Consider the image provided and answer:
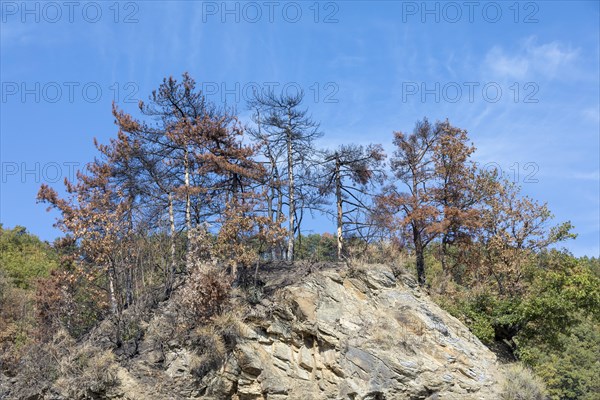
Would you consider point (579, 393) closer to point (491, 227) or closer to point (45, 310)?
point (491, 227)

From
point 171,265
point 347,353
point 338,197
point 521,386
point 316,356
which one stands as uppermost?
point 338,197

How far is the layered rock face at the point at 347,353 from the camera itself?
18.5 meters

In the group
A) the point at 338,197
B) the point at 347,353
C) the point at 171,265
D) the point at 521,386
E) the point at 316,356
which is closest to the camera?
the point at 347,353

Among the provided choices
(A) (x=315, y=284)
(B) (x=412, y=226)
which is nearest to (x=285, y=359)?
(A) (x=315, y=284)

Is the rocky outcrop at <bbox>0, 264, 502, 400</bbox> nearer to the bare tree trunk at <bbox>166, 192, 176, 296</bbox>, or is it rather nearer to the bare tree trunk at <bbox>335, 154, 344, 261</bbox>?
the bare tree trunk at <bbox>166, 192, 176, 296</bbox>

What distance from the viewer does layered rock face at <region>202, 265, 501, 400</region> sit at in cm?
1853

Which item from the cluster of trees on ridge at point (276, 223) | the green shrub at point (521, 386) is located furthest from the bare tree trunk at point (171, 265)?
the green shrub at point (521, 386)

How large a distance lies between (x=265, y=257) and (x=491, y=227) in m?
11.5

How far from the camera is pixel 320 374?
62.2 ft

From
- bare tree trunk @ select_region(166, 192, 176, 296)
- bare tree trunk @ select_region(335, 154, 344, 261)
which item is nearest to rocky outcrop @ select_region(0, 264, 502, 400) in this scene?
bare tree trunk @ select_region(166, 192, 176, 296)

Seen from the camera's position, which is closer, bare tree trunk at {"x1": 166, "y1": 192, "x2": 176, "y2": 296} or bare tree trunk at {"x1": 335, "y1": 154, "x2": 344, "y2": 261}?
bare tree trunk at {"x1": 166, "y1": 192, "x2": 176, "y2": 296}

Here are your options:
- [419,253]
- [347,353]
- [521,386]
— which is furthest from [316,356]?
[419,253]

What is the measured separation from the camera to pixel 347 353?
19.0 m

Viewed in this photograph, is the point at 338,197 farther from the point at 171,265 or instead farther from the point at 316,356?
the point at 316,356
